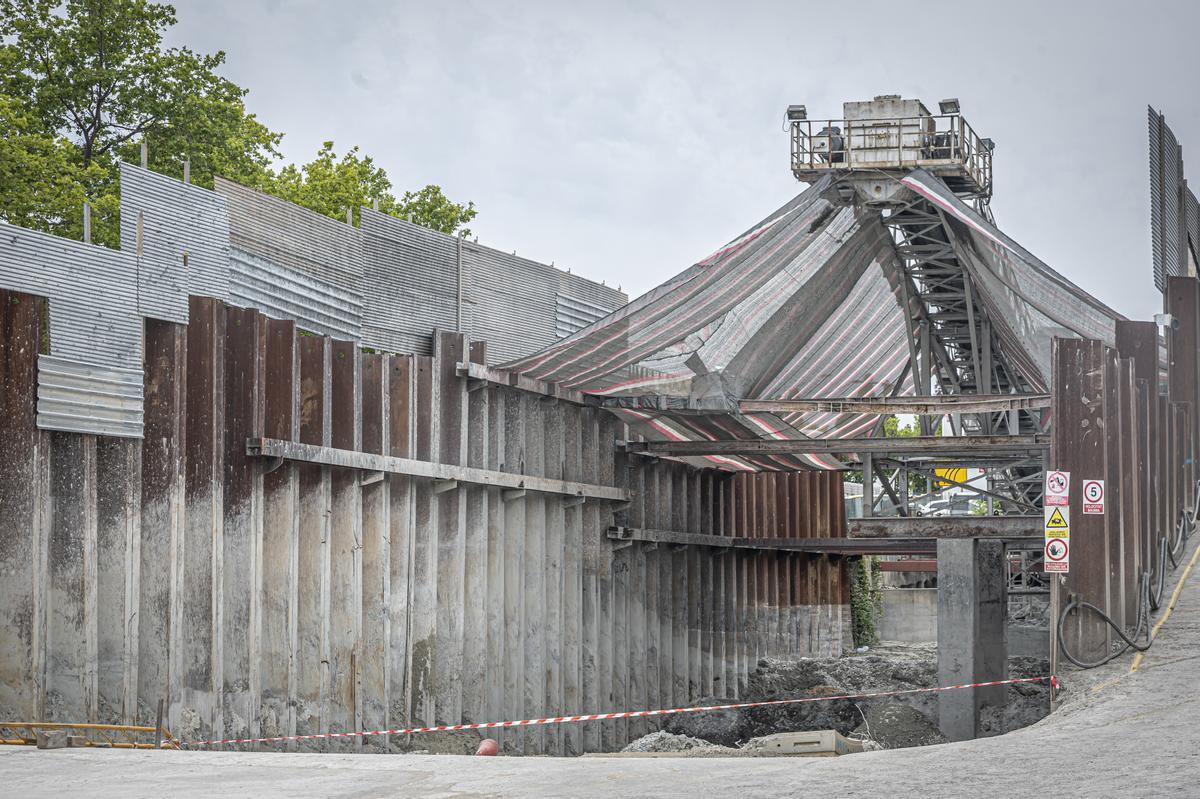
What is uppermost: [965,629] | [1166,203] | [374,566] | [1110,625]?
[1166,203]

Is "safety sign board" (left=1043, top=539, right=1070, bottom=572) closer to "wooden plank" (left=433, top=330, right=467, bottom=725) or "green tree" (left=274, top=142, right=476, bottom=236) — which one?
"wooden plank" (left=433, top=330, right=467, bottom=725)

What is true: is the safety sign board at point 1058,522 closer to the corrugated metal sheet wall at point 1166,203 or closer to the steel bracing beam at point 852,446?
the steel bracing beam at point 852,446

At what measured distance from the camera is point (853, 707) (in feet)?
97.3

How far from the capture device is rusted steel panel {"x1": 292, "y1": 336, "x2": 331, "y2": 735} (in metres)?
18.0

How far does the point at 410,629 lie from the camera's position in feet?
66.5

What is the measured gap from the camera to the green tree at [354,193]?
45.3 m

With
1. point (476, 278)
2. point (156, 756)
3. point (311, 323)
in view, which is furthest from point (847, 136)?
point (156, 756)

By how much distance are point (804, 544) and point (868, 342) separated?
15.6ft

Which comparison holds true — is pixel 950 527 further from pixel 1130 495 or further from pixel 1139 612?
pixel 1139 612

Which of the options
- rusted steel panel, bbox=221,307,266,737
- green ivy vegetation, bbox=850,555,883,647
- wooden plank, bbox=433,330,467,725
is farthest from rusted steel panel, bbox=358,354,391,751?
green ivy vegetation, bbox=850,555,883,647

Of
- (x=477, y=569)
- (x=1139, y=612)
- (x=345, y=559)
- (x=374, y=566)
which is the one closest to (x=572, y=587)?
(x=477, y=569)

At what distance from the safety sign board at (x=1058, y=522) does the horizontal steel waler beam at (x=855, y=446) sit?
9109mm

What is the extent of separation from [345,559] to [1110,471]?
9.55 metres

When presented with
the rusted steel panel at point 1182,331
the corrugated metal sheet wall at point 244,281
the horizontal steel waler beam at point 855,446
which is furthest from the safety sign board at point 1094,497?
the rusted steel panel at point 1182,331
